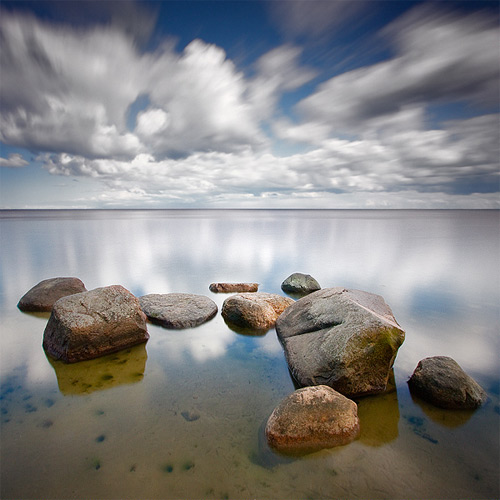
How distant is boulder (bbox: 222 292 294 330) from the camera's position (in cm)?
768

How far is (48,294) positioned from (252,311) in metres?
6.61

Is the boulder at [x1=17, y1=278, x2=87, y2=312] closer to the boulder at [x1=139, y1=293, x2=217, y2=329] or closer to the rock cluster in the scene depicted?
the boulder at [x1=139, y1=293, x2=217, y2=329]

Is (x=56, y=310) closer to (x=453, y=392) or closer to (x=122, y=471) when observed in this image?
(x=122, y=471)

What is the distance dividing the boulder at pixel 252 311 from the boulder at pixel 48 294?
5.18 m

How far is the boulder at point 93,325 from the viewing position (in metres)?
5.78

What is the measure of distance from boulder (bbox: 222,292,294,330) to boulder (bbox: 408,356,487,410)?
3.72 metres

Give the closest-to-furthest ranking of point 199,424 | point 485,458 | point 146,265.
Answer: point 485,458, point 199,424, point 146,265

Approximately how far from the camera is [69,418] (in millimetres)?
4328

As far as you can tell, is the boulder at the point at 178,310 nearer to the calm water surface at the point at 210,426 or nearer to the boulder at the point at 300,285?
the calm water surface at the point at 210,426

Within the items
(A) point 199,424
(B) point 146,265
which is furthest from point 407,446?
(B) point 146,265

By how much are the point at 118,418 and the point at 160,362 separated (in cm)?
168

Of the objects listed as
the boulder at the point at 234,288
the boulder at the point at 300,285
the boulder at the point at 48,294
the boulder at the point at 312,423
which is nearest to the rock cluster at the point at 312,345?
the boulder at the point at 312,423

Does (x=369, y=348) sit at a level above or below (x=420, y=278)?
above

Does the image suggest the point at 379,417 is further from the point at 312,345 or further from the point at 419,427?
the point at 312,345
